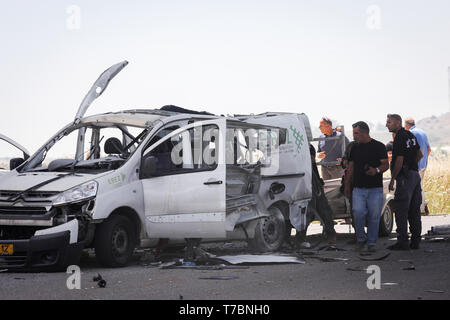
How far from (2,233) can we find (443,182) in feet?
52.1

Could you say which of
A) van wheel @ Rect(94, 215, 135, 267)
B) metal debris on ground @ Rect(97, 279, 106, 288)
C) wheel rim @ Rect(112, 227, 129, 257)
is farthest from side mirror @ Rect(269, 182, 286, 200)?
metal debris on ground @ Rect(97, 279, 106, 288)

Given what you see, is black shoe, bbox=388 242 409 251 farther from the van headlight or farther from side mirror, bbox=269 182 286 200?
the van headlight

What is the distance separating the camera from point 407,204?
1192 centimetres

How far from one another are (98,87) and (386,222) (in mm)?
6255

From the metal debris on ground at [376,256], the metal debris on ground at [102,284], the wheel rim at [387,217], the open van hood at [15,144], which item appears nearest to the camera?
the metal debris on ground at [102,284]

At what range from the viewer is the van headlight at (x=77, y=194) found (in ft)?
30.9

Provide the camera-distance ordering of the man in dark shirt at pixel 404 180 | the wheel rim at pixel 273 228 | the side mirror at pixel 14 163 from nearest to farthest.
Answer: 1. the side mirror at pixel 14 163
2. the wheel rim at pixel 273 228
3. the man in dark shirt at pixel 404 180

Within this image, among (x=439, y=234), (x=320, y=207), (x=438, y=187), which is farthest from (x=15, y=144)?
(x=438, y=187)

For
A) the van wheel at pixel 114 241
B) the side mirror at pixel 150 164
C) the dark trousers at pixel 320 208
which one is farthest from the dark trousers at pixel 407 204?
the van wheel at pixel 114 241

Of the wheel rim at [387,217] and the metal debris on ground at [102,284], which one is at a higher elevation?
the wheel rim at [387,217]

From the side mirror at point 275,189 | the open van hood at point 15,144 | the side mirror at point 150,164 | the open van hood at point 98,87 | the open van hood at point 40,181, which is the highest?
the open van hood at point 98,87

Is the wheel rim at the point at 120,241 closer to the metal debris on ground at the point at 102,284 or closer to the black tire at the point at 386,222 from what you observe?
the metal debris on ground at the point at 102,284

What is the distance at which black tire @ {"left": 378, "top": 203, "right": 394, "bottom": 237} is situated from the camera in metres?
14.2

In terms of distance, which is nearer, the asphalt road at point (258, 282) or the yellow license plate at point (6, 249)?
the asphalt road at point (258, 282)
